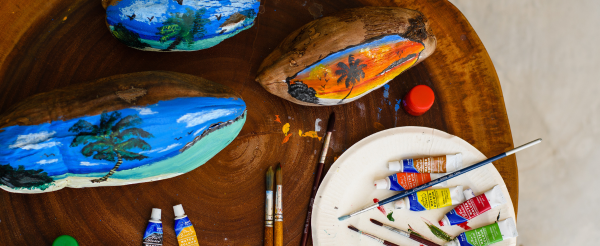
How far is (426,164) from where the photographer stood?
875 millimetres

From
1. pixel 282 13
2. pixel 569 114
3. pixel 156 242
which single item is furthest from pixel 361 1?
pixel 569 114

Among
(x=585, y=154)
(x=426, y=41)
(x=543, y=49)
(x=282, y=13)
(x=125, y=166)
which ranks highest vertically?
(x=543, y=49)

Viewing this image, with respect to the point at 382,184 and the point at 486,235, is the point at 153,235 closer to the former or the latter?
the point at 382,184

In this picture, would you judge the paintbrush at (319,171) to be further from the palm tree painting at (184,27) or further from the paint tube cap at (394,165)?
the palm tree painting at (184,27)

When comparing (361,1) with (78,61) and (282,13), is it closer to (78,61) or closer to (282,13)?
(282,13)

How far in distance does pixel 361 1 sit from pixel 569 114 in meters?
1.01

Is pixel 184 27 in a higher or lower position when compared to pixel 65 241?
higher

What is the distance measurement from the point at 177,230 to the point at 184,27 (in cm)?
48

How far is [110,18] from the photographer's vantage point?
708 mm

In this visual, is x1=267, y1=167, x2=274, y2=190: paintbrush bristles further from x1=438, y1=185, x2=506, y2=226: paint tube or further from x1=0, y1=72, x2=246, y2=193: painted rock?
x1=438, y1=185, x2=506, y2=226: paint tube

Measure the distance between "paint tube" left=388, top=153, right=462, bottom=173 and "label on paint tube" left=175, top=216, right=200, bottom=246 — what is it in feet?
1.70

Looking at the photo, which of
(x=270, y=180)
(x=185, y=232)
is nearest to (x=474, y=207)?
(x=270, y=180)

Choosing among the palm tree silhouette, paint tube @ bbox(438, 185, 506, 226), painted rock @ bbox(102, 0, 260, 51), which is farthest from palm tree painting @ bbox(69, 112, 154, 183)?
paint tube @ bbox(438, 185, 506, 226)

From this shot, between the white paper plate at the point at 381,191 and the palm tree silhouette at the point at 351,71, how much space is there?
19 cm
